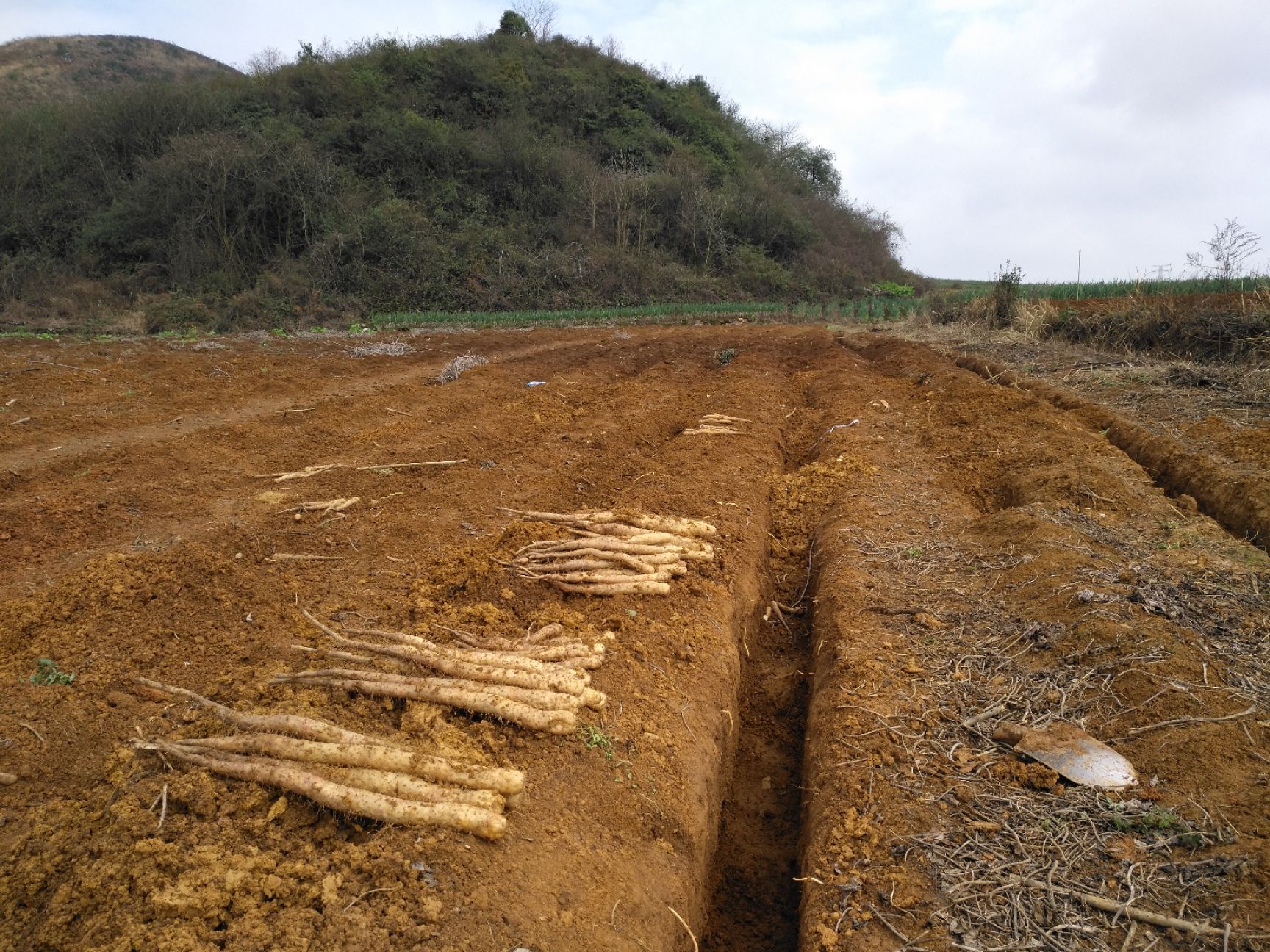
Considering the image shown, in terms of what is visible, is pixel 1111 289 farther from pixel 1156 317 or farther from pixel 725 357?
pixel 725 357

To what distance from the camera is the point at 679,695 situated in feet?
13.5

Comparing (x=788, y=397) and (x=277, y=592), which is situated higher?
(x=788, y=397)

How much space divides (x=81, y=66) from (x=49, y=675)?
163 ft

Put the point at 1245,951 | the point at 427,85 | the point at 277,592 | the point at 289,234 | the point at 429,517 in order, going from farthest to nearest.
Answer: the point at 427,85, the point at 289,234, the point at 429,517, the point at 277,592, the point at 1245,951

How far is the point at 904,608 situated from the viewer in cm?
481

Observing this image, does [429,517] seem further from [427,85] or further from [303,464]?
[427,85]

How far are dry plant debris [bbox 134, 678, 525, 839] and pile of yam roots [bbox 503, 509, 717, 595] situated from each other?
6.17ft

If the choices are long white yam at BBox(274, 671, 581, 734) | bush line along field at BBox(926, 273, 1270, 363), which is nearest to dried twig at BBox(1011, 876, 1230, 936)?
long white yam at BBox(274, 671, 581, 734)

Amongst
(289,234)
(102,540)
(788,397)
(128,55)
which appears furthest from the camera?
(128,55)

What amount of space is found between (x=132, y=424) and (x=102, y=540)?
4177 millimetres

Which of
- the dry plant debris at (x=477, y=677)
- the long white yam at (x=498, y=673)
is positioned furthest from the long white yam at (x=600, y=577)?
the long white yam at (x=498, y=673)

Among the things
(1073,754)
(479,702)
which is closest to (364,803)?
(479,702)

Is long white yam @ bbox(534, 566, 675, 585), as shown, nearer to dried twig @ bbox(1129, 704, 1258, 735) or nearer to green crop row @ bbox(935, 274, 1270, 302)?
dried twig @ bbox(1129, 704, 1258, 735)

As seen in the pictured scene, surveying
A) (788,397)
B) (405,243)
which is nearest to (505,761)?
(788,397)
